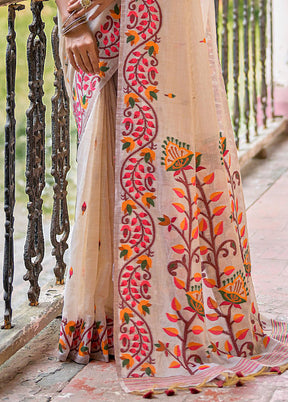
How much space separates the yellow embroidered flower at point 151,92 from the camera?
213cm

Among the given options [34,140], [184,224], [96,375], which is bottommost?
[96,375]

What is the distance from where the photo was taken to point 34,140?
243cm

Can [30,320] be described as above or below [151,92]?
below

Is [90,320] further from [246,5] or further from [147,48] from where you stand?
[246,5]

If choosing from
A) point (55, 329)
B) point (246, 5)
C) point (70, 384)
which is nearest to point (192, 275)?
point (70, 384)

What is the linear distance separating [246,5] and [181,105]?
3.14 m

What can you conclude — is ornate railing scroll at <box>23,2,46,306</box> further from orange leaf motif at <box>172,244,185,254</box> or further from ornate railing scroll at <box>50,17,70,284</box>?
orange leaf motif at <box>172,244,185,254</box>

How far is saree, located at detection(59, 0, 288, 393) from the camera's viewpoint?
2.13 m

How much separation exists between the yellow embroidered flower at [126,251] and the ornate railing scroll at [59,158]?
0.59 m

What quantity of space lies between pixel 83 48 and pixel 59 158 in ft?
2.04

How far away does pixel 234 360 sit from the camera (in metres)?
2.22

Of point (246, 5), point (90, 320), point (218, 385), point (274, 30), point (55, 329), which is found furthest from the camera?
point (274, 30)

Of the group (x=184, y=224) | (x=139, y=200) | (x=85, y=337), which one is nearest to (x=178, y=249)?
(x=184, y=224)

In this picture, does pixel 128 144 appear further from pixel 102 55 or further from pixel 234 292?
pixel 234 292
